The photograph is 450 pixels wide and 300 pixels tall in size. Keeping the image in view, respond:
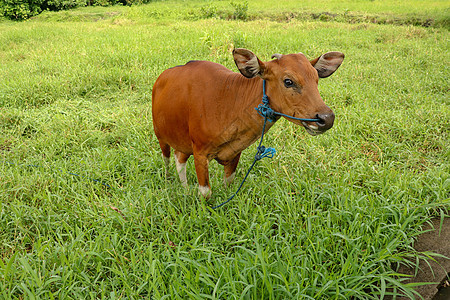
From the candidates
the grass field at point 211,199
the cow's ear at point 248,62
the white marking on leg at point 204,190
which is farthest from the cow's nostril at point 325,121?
the white marking on leg at point 204,190

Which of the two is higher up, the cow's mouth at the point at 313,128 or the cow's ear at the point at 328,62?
the cow's ear at the point at 328,62

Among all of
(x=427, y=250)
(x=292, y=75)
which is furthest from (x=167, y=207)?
(x=427, y=250)

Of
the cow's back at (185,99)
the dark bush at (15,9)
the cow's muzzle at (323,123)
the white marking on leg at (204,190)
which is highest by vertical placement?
the cow's muzzle at (323,123)

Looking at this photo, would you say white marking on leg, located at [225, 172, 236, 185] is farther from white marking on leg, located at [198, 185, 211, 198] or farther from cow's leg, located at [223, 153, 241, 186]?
white marking on leg, located at [198, 185, 211, 198]

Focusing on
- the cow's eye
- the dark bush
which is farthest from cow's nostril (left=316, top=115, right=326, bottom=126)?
the dark bush

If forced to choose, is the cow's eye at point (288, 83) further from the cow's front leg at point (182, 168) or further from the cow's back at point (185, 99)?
the cow's front leg at point (182, 168)

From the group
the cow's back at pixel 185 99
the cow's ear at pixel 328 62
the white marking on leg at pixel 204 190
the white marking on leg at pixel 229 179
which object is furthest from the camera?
the white marking on leg at pixel 229 179

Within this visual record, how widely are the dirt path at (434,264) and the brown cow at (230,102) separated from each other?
1.24m

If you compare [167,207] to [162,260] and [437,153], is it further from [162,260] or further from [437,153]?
[437,153]

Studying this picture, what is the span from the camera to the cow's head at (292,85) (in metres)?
2.07

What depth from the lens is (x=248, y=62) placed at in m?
2.18

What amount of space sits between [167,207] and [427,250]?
6.85ft

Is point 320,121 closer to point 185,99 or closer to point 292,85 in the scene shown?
point 292,85

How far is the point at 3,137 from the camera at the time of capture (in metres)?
4.23
